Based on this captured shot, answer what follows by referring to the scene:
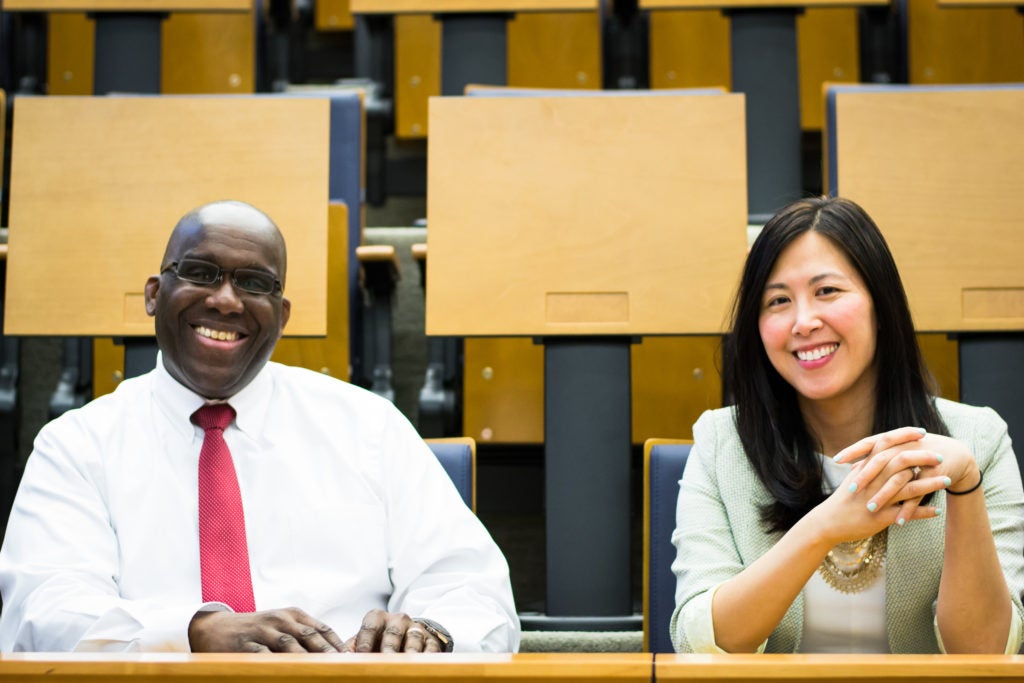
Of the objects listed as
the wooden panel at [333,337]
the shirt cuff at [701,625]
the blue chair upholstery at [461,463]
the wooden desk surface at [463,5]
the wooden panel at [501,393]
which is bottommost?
the shirt cuff at [701,625]

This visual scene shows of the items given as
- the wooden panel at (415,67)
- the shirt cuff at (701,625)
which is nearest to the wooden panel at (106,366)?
the wooden panel at (415,67)

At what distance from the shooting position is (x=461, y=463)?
83 centimetres

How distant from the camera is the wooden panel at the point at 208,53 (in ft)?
5.51

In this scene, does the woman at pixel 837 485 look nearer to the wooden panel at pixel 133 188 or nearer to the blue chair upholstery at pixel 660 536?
the blue chair upholstery at pixel 660 536

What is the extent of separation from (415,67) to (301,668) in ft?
4.73

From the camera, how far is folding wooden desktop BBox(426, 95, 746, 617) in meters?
1.04

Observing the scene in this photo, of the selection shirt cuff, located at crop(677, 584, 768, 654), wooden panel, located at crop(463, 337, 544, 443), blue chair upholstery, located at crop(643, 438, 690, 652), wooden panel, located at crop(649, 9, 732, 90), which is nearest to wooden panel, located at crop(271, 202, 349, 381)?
wooden panel, located at crop(463, 337, 544, 443)

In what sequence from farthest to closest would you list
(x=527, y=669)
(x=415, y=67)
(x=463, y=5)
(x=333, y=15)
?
(x=333, y=15)
(x=415, y=67)
(x=463, y=5)
(x=527, y=669)

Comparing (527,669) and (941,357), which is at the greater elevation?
(941,357)

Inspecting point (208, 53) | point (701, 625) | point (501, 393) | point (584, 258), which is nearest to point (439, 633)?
point (701, 625)

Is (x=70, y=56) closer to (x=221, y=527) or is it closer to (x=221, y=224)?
(x=221, y=224)

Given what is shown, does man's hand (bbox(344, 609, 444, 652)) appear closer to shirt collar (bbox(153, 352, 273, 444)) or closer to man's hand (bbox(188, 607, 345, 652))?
man's hand (bbox(188, 607, 345, 652))

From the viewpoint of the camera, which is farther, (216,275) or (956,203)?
(956,203)

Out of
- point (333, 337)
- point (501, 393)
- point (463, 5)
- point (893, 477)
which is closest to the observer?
point (893, 477)
